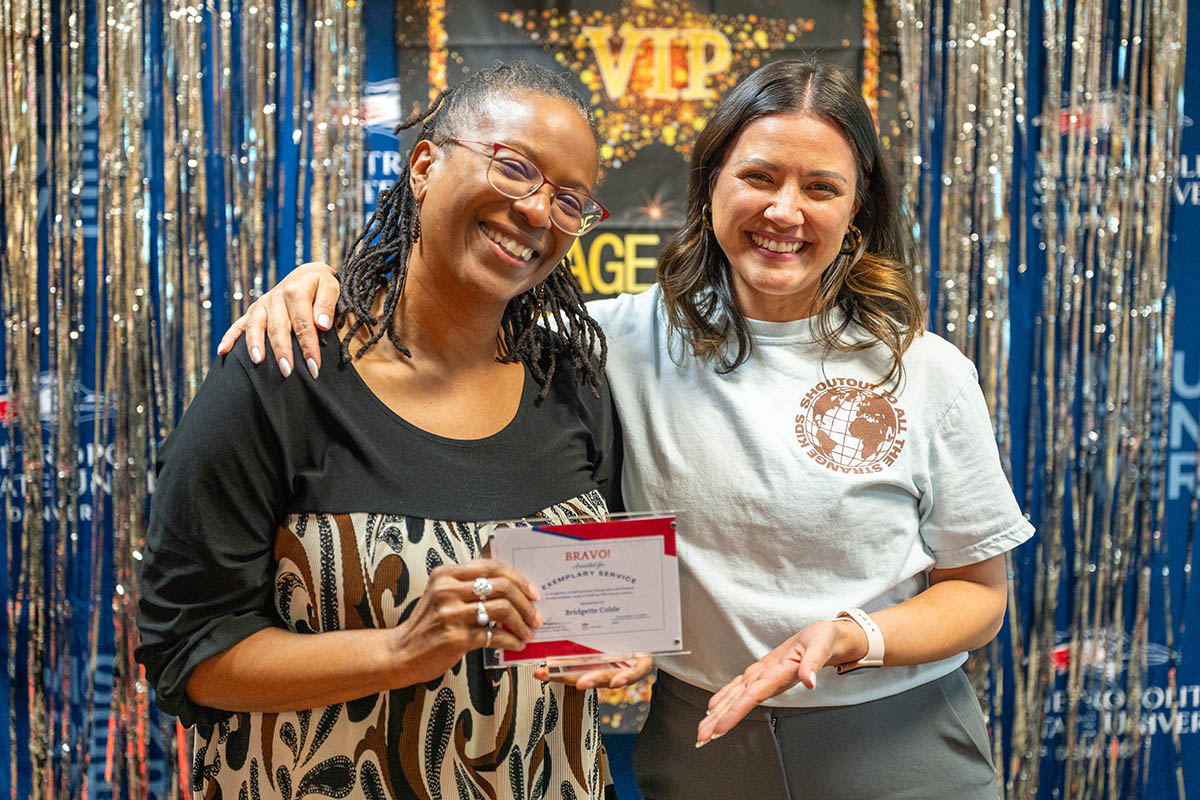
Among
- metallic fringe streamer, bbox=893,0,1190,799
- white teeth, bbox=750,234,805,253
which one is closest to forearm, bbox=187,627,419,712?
white teeth, bbox=750,234,805,253

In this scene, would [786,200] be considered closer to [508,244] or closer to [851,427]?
[851,427]

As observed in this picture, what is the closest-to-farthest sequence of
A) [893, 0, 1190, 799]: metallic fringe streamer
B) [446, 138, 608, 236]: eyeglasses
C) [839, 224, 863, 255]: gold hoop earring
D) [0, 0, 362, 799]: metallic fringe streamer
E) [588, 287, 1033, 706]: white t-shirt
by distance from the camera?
1. [446, 138, 608, 236]: eyeglasses
2. [588, 287, 1033, 706]: white t-shirt
3. [839, 224, 863, 255]: gold hoop earring
4. [0, 0, 362, 799]: metallic fringe streamer
5. [893, 0, 1190, 799]: metallic fringe streamer

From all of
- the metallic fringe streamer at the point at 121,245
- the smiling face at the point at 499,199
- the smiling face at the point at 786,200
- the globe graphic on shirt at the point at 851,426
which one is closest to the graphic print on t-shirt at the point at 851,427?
the globe graphic on shirt at the point at 851,426

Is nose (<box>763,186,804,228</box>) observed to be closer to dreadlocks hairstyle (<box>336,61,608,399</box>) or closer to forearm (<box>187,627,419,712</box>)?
dreadlocks hairstyle (<box>336,61,608,399</box>)

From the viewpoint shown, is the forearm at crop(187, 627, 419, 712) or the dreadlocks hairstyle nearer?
the forearm at crop(187, 627, 419, 712)

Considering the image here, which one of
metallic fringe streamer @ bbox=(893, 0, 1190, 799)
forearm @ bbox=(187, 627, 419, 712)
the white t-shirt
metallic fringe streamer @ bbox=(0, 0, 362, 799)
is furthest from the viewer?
metallic fringe streamer @ bbox=(893, 0, 1190, 799)

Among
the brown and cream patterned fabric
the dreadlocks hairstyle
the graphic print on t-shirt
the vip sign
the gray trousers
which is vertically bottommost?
the gray trousers

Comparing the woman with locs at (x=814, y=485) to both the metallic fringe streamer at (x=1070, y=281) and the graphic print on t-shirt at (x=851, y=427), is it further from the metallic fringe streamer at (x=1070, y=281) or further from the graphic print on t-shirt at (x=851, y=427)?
the metallic fringe streamer at (x=1070, y=281)

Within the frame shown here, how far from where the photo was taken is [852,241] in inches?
64.9

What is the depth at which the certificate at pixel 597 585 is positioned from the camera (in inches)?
43.8

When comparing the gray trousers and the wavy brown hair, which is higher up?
the wavy brown hair

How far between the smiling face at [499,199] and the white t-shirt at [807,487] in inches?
16.0

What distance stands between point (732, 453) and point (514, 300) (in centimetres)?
42

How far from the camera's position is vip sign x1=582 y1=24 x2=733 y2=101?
2.35m
